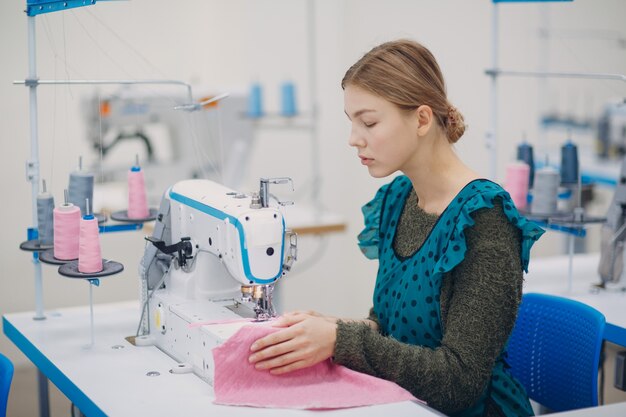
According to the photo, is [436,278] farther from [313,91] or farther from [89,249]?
[313,91]

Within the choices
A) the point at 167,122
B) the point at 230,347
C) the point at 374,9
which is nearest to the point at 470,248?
the point at 230,347

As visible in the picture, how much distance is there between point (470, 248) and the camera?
1.89 meters

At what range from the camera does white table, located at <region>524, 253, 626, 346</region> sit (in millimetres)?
2590

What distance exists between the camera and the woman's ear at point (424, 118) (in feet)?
6.51

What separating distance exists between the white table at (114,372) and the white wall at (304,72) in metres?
1.57

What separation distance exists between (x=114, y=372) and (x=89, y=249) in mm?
331

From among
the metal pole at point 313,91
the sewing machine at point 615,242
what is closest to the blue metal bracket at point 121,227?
the sewing machine at point 615,242

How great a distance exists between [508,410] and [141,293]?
100 cm

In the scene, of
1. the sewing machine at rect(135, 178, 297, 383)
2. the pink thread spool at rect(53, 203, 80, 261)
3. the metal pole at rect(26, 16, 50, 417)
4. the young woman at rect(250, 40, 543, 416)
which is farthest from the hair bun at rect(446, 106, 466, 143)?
the metal pole at rect(26, 16, 50, 417)

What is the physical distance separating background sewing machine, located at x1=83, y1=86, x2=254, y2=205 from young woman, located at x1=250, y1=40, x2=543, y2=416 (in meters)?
2.09

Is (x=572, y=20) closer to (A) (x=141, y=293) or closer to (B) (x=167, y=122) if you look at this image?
(B) (x=167, y=122)

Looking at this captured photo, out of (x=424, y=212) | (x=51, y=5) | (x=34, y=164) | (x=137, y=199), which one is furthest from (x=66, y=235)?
(x=424, y=212)

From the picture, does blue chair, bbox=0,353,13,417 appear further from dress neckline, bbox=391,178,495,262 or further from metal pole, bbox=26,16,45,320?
dress neckline, bbox=391,178,495,262

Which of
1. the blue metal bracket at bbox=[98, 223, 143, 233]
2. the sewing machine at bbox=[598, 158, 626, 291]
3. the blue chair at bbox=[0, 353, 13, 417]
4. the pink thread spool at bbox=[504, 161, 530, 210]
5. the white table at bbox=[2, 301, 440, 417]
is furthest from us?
the pink thread spool at bbox=[504, 161, 530, 210]
